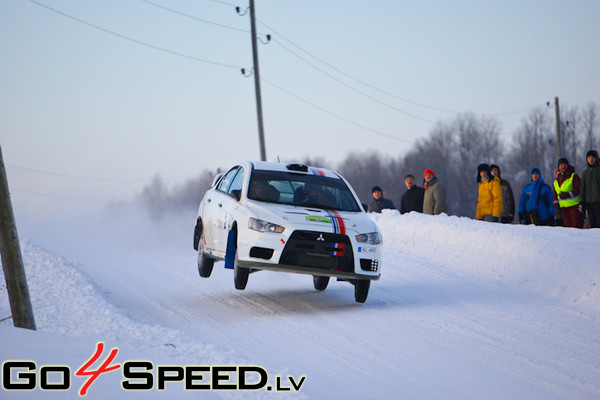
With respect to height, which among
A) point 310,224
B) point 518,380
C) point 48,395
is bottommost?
point 518,380

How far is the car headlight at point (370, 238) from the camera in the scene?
9508 millimetres

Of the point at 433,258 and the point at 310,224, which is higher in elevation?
the point at 310,224

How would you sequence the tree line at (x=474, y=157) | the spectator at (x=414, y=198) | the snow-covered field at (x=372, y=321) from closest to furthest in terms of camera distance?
the snow-covered field at (x=372, y=321) → the spectator at (x=414, y=198) → the tree line at (x=474, y=157)

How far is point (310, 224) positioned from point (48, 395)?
4.97m

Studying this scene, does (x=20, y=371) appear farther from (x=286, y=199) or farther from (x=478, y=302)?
(x=478, y=302)

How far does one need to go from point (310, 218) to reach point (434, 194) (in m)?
8.48

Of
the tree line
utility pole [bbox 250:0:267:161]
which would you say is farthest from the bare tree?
utility pole [bbox 250:0:267:161]

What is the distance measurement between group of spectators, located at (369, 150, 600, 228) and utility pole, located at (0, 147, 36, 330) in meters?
10.7

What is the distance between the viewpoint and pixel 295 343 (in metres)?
7.69

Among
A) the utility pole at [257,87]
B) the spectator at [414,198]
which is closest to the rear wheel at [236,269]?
the spectator at [414,198]

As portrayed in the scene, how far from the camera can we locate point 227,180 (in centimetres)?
1200

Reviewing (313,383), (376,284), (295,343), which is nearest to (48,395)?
(313,383)

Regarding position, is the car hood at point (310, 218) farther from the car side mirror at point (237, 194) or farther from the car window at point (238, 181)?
the car window at point (238, 181)

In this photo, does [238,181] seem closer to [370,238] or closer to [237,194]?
[237,194]
